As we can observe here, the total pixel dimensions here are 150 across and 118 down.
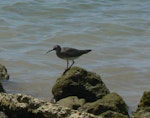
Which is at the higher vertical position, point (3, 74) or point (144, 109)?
point (144, 109)

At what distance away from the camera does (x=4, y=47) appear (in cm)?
1269

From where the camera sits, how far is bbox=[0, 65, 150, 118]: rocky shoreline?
5.73m

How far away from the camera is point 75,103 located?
735cm

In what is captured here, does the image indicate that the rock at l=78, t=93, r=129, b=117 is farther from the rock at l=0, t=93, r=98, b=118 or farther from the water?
the water

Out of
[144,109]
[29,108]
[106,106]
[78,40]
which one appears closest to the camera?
[29,108]

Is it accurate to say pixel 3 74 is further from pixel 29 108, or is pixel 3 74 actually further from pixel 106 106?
pixel 29 108

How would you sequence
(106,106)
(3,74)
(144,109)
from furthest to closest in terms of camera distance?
1. (3,74)
2. (106,106)
3. (144,109)

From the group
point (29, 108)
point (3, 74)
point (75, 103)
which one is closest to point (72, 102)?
point (75, 103)

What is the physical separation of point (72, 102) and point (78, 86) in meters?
0.83

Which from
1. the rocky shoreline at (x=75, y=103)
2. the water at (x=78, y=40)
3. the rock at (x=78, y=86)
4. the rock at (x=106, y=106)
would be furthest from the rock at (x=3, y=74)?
the rock at (x=106, y=106)

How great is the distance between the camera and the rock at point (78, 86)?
8.16 meters

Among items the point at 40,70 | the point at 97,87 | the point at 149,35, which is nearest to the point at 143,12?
the point at 149,35

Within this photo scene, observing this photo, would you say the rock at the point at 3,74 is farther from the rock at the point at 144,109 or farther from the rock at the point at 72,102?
→ the rock at the point at 144,109

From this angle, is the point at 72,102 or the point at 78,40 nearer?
the point at 72,102
